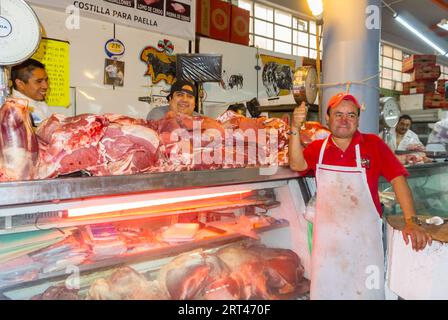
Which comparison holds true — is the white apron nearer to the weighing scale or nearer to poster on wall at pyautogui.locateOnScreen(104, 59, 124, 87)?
the weighing scale

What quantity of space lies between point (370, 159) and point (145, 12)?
11.2 ft

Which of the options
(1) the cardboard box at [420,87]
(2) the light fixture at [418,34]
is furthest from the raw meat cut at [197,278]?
(2) the light fixture at [418,34]

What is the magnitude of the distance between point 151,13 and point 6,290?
375 centimetres

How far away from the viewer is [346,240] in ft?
6.61

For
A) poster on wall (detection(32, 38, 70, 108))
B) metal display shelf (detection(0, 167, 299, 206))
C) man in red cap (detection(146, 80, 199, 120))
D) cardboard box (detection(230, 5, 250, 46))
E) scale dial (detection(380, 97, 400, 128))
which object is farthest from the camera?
cardboard box (detection(230, 5, 250, 46))

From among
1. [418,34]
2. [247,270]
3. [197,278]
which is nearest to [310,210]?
[247,270]

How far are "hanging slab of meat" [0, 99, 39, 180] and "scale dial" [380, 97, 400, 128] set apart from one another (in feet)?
8.92

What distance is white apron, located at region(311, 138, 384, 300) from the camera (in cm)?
200

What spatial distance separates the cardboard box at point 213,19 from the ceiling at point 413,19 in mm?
3509

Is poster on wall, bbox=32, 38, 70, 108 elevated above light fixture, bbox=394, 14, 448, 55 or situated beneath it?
situated beneath

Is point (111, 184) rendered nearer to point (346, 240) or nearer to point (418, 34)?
point (346, 240)

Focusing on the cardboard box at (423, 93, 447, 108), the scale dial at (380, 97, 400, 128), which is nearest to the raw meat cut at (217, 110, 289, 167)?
the scale dial at (380, 97, 400, 128)

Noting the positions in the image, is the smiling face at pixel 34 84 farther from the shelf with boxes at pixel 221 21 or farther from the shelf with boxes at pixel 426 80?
the shelf with boxes at pixel 426 80
